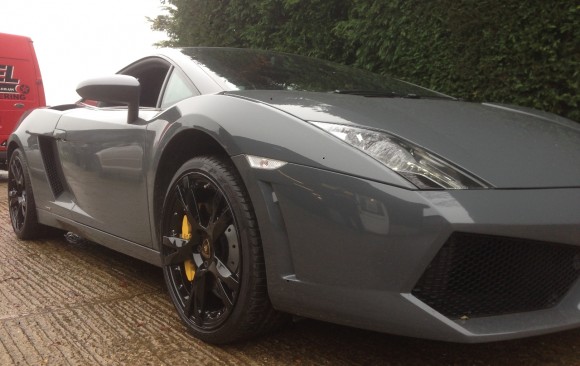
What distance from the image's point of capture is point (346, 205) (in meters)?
1.73

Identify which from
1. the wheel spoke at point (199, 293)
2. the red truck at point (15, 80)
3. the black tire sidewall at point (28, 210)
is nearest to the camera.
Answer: the wheel spoke at point (199, 293)

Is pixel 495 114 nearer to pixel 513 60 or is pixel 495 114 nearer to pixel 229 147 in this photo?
pixel 229 147

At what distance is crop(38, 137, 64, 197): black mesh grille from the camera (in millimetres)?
3637

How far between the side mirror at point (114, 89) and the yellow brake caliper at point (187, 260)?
680 millimetres

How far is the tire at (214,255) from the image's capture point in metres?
2.01

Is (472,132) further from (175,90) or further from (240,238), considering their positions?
(175,90)

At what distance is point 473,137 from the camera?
200 centimetres

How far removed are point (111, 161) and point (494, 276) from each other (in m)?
1.91

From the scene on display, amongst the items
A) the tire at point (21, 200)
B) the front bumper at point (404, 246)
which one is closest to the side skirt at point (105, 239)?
the tire at point (21, 200)

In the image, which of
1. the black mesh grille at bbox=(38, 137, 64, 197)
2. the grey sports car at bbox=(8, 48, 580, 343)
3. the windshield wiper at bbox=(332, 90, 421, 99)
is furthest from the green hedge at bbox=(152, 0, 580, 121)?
the black mesh grille at bbox=(38, 137, 64, 197)

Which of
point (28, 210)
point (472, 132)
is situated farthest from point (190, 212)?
point (28, 210)

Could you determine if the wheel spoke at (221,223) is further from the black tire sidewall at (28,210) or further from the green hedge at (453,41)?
the green hedge at (453,41)

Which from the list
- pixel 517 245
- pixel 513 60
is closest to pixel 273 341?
pixel 517 245

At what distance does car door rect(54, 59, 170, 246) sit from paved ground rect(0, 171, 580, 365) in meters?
0.34
